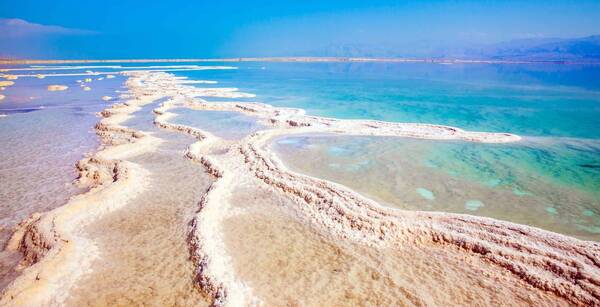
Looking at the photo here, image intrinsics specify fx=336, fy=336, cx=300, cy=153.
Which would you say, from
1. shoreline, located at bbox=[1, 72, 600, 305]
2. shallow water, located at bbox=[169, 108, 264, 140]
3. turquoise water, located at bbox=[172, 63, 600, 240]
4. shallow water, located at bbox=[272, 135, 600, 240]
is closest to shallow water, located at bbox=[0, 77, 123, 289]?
shoreline, located at bbox=[1, 72, 600, 305]

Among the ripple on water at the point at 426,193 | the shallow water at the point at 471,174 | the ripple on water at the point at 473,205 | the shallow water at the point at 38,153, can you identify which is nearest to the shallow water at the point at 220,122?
the shallow water at the point at 471,174

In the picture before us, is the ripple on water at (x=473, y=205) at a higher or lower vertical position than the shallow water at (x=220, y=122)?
lower

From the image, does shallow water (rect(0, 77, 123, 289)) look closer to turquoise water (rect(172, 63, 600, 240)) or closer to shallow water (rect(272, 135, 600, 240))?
shallow water (rect(272, 135, 600, 240))

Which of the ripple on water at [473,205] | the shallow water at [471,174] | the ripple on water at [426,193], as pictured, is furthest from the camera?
the ripple on water at [426,193]

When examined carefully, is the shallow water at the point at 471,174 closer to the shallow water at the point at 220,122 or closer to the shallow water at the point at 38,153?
the shallow water at the point at 220,122

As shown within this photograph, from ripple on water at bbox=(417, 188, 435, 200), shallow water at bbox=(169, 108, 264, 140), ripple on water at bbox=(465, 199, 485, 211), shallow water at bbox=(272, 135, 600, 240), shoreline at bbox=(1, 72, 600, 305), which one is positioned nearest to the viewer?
shoreline at bbox=(1, 72, 600, 305)

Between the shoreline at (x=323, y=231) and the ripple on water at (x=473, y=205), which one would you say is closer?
the shoreline at (x=323, y=231)

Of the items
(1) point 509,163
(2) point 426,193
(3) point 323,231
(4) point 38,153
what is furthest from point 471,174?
(4) point 38,153

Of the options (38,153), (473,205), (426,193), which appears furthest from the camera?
(38,153)

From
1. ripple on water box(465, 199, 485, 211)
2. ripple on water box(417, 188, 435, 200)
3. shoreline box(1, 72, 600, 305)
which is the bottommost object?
ripple on water box(465, 199, 485, 211)

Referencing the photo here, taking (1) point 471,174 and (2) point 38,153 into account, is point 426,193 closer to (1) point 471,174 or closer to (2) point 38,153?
(1) point 471,174
